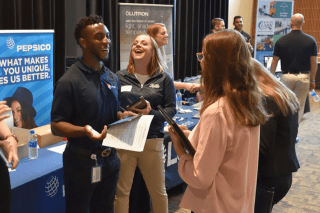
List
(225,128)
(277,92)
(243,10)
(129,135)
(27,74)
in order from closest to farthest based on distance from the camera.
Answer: (225,128)
(277,92)
(129,135)
(27,74)
(243,10)

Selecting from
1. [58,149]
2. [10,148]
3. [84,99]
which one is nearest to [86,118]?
[84,99]

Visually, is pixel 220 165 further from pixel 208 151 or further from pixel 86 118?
pixel 86 118

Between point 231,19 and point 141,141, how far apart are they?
24.2 ft

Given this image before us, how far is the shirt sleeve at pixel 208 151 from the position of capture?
1228mm

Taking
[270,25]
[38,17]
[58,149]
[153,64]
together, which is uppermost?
[270,25]

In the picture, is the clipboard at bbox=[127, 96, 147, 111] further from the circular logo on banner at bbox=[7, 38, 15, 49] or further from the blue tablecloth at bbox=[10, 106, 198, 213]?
the circular logo on banner at bbox=[7, 38, 15, 49]

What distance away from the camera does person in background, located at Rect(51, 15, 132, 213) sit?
1649 mm

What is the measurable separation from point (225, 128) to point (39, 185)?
1214 millimetres

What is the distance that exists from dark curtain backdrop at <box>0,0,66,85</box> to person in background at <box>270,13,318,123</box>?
338 centimetres

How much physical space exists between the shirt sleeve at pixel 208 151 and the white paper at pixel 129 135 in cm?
53

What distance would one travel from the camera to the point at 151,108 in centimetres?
232

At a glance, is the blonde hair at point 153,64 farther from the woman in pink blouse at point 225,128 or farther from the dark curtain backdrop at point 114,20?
the dark curtain backdrop at point 114,20

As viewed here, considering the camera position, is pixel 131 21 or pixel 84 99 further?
pixel 131 21

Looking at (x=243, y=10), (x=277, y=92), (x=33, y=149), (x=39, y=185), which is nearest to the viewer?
(x=277, y=92)
